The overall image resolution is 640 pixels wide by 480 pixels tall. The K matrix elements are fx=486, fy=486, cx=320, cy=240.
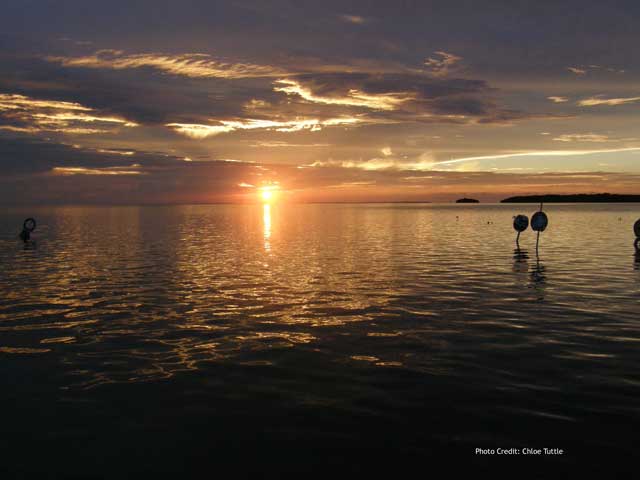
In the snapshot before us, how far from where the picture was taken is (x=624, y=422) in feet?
33.7

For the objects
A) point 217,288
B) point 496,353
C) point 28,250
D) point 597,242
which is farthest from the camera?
point 597,242

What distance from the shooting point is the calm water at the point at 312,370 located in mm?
9523

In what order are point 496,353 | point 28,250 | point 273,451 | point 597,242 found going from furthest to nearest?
point 597,242 → point 28,250 → point 496,353 → point 273,451

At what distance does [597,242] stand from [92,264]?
51.3 metres

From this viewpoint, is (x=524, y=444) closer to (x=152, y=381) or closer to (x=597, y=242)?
(x=152, y=381)

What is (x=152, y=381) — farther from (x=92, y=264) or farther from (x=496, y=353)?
(x=92, y=264)

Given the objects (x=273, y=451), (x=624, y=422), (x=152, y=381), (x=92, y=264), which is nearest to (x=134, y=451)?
(x=273, y=451)

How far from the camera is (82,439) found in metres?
9.86

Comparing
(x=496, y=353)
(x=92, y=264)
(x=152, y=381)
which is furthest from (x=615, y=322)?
(x=92, y=264)

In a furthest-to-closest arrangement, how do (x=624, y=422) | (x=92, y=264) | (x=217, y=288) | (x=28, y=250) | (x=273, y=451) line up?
(x=28, y=250), (x=92, y=264), (x=217, y=288), (x=624, y=422), (x=273, y=451)

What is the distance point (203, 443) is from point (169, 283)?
20506mm

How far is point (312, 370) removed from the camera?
1384 centimetres

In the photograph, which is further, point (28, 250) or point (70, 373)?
point (28, 250)

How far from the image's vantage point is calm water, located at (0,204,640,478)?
31.2 ft
